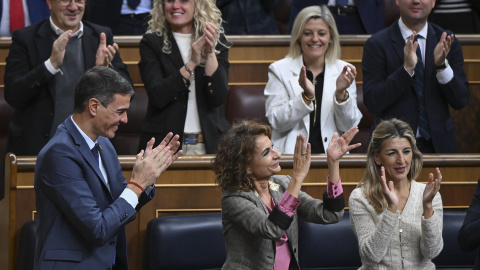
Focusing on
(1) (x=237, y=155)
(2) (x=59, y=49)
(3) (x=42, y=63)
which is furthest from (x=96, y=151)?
(3) (x=42, y=63)

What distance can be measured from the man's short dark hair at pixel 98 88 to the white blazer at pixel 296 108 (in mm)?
1093

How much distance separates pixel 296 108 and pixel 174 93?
0.43 metres

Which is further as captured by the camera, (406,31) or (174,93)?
(406,31)

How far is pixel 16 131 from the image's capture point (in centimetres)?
299

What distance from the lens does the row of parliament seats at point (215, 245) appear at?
2.47 m

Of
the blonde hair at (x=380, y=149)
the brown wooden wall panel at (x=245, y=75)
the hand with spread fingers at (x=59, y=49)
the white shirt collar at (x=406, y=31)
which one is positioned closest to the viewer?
the blonde hair at (x=380, y=149)

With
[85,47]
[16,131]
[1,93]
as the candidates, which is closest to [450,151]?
[85,47]

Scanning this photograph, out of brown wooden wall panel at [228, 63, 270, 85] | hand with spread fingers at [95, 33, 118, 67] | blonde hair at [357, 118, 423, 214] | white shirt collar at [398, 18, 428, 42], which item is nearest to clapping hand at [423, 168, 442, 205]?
blonde hair at [357, 118, 423, 214]

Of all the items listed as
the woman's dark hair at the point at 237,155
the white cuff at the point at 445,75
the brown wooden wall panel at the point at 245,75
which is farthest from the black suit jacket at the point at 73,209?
the brown wooden wall panel at the point at 245,75

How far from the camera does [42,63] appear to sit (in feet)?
9.47

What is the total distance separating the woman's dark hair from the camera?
2.06 m

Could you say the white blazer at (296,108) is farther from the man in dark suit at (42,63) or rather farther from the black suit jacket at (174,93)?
the man in dark suit at (42,63)

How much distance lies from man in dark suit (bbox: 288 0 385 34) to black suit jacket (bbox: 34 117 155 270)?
2.02m

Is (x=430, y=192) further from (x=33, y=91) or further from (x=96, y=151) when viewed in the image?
(x=33, y=91)
